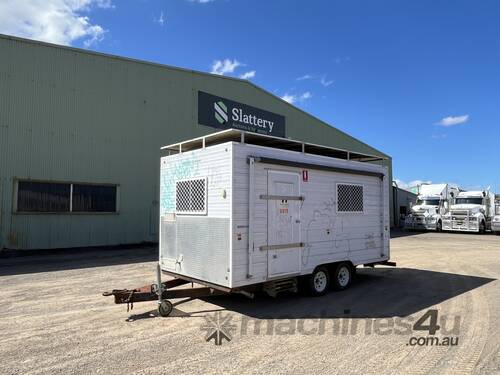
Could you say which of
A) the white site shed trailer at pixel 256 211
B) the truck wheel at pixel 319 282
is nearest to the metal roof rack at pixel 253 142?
the white site shed trailer at pixel 256 211

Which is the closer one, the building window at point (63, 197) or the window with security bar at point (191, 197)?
the window with security bar at point (191, 197)

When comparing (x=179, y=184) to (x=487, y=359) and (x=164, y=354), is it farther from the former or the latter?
(x=487, y=359)

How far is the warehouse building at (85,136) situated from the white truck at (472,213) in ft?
68.3

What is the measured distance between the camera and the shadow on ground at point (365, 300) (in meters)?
7.15

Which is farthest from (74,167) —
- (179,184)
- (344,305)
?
(344,305)

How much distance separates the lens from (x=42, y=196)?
50.9 ft

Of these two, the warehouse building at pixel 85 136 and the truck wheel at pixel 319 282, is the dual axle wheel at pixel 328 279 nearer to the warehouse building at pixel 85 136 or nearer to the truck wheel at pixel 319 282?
the truck wheel at pixel 319 282

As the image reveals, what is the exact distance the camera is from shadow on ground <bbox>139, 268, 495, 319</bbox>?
7.15 m

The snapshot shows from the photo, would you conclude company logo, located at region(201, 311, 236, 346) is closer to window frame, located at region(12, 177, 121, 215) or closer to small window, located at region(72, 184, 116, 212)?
window frame, located at region(12, 177, 121, 215)

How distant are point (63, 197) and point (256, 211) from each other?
11.6m

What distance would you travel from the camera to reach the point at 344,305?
772 cm

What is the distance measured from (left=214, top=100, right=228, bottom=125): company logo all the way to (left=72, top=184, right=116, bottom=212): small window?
694 centimetres

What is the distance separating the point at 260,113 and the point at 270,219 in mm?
16908

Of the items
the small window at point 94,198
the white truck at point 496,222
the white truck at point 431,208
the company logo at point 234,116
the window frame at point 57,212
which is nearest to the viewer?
the window frame at point 57,212
